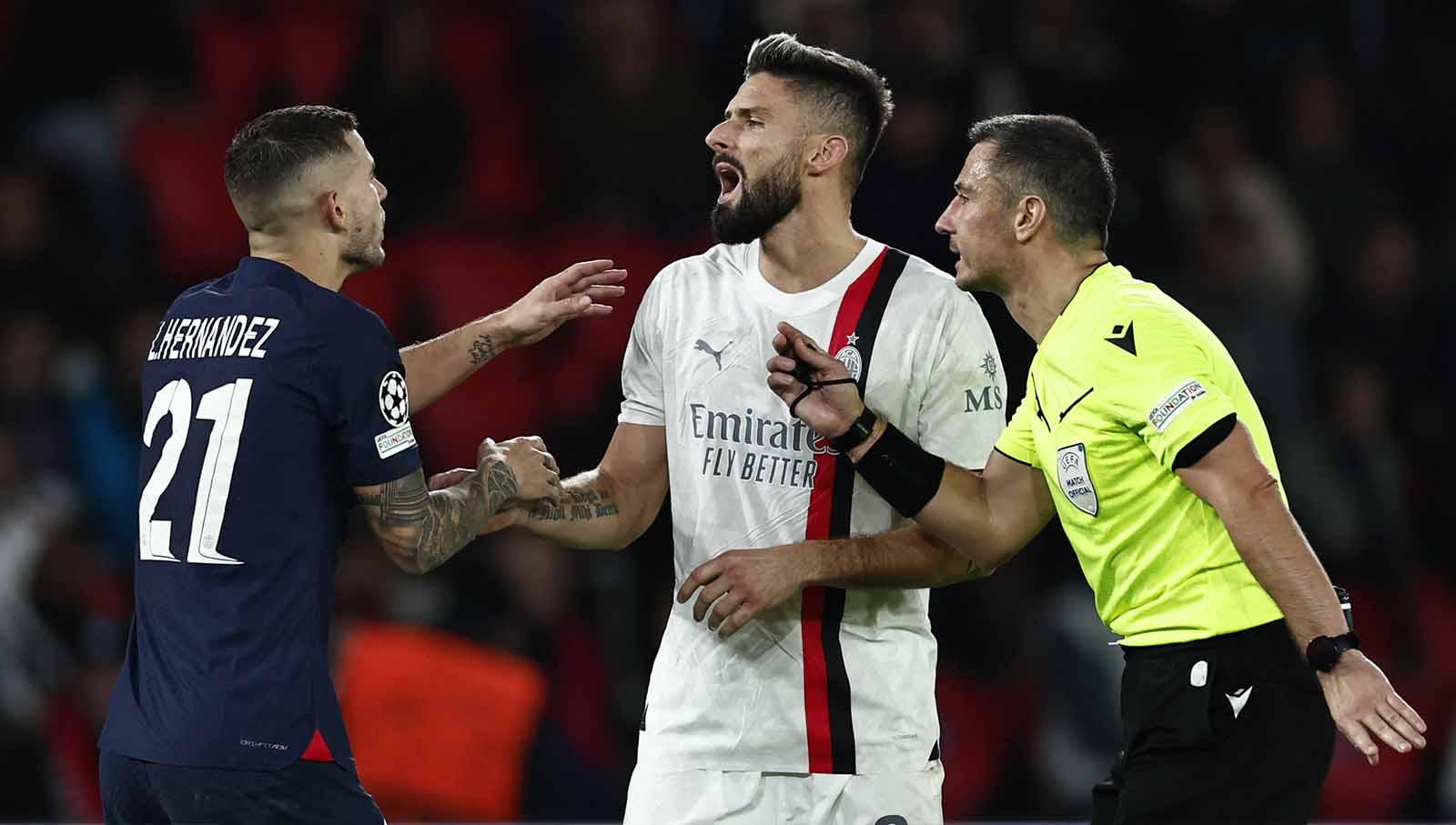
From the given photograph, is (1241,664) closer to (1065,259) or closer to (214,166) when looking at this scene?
(1065,259)

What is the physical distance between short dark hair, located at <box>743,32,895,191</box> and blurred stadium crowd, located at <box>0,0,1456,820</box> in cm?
292

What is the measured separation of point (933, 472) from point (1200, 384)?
71 cm

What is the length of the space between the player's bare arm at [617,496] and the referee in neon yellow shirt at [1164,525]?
2.15 ft

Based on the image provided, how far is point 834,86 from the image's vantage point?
15.1 ft

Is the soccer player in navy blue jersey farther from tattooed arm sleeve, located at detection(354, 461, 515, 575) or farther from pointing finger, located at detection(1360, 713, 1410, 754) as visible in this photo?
pointing finger, located at detection(1360, 713, 1410, 754)

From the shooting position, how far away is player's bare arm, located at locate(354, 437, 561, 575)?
3.82 m

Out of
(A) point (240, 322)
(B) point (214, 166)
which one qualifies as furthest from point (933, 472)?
(B) point (214, 166)

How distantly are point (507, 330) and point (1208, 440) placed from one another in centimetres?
174

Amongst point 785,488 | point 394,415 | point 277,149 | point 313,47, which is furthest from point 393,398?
point 313,47

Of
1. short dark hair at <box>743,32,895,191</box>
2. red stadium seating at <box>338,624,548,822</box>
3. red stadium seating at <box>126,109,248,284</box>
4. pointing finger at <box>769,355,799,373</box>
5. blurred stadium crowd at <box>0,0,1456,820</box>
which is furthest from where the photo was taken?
red stadium seating at <box>126,109,248,284</box>

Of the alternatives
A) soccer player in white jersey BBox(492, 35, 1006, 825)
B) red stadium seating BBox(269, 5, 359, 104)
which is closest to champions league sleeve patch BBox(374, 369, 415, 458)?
soccer player in white jersey BBox(492, 35, 1006, 825)

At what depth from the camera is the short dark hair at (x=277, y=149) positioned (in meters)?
3.88

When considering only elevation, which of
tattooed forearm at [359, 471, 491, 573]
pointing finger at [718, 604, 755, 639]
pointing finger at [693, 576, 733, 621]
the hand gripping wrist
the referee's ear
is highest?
the referee's ear

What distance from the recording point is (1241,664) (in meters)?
3.62
